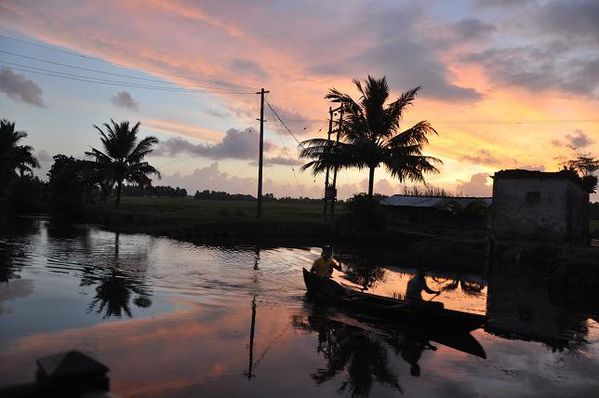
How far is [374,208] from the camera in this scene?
33.7 metres

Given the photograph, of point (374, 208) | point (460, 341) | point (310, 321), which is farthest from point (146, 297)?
point (374, 208)

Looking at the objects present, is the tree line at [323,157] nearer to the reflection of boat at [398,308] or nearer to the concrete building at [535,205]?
the concrete building at [535,205]

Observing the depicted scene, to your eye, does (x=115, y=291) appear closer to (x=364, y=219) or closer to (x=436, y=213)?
(x=364, y=219)

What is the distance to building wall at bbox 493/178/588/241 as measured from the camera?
2625 centimetres

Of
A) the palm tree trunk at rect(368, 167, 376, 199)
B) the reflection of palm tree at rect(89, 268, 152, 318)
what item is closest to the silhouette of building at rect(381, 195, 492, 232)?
the palm tree trunk at rect(368, 167, 376, 199)

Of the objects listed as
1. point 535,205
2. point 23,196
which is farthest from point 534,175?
point 23,196

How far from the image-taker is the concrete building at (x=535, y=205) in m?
26.3

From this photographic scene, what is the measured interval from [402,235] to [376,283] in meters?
14.9

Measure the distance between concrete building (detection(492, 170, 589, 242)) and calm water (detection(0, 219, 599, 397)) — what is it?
7.77 m

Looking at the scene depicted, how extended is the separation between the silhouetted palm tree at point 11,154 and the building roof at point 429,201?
36727mm

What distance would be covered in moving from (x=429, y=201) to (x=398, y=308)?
2742 centimetres

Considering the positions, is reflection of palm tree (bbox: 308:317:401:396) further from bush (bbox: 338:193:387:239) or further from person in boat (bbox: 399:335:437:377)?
bush (bbox: 338:193:387:239)

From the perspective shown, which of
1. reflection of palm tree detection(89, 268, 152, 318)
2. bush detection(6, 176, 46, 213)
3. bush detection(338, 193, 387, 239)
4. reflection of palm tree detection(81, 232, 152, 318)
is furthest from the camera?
bush detection(6, 176, 46, 213)

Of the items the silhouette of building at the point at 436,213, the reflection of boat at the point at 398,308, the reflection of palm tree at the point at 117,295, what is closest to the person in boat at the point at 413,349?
the reflection of boat at the point at 398,308
